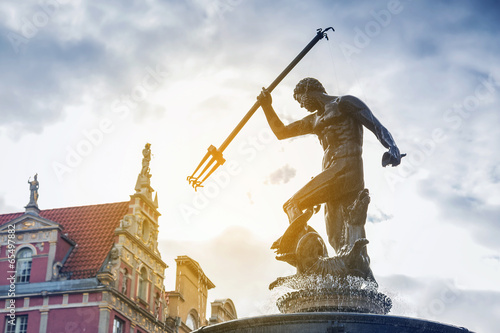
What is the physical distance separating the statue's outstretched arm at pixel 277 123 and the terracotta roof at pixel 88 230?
80.1 ft

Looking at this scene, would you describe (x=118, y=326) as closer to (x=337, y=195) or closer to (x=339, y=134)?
(x=337, y=195)

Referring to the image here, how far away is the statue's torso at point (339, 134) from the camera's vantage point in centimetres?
1054

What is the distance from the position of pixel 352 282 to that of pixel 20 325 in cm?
2669

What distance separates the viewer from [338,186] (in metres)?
10.4

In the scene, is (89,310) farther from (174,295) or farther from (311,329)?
(311,329)

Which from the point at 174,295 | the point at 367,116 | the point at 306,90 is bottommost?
the point at 367,116

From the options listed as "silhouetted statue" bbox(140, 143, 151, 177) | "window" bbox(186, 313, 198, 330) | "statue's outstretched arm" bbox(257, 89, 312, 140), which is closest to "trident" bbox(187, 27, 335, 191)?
"statue's outstretched arm" bbox(257, 89, 312, 140)

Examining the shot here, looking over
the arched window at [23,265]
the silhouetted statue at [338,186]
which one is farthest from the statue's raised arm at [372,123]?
the arched window at [23,265]

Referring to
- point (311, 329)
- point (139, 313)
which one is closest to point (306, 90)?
point (311, 329)

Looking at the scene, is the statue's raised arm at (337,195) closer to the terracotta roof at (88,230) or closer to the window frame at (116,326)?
the window frame at (116,326)

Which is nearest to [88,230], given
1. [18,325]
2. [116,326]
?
[116,326]

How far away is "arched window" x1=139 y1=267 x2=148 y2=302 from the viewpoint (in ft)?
121

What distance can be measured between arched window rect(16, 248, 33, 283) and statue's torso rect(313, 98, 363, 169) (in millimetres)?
26568

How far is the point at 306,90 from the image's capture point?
36.4 ft
